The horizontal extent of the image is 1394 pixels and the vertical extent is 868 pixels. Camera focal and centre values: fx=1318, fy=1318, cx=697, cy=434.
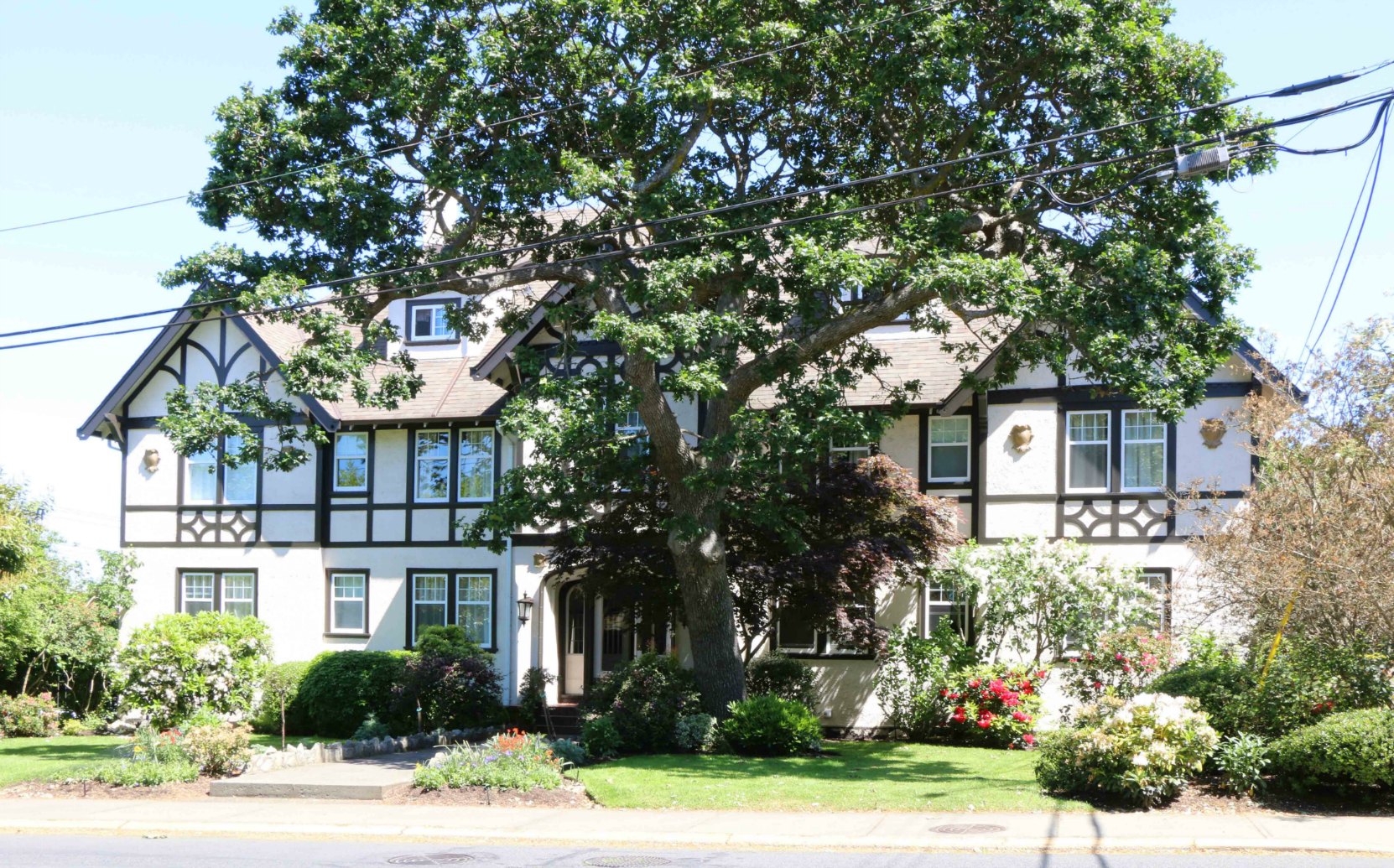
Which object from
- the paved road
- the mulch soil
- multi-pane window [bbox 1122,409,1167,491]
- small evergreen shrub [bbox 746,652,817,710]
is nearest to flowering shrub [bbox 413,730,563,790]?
the mulch soil

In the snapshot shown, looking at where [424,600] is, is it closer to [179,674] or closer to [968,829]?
[179,674]

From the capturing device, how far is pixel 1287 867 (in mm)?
11969

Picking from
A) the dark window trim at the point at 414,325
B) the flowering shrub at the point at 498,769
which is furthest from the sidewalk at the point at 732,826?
the dark window trim at the point at 414,325

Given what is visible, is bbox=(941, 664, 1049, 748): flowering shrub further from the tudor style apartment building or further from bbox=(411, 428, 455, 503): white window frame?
bbox=(411, 428, 455, 503): white window frame

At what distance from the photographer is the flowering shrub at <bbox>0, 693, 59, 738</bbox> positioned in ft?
86.6

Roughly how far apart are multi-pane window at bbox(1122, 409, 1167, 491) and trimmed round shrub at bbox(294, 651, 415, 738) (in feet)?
45.4

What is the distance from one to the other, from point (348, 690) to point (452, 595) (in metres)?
3.23

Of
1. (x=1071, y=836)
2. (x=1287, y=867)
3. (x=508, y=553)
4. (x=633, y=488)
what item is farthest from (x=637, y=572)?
(x=1287, y=867)

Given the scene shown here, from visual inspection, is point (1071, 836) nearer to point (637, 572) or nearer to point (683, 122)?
point (637, 572)

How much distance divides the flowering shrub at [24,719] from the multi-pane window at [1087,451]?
2072 cm

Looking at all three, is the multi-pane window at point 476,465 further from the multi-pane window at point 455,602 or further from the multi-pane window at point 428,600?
the multi-pane window at point 428,600

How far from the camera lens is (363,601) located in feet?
92.5

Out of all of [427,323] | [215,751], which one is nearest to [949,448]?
[427,323]

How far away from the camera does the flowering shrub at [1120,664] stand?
2133 cm
